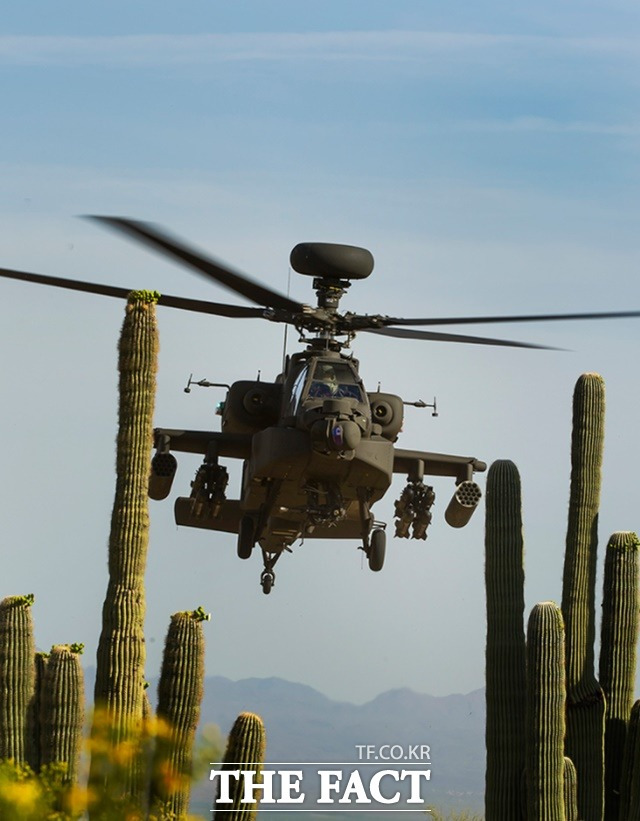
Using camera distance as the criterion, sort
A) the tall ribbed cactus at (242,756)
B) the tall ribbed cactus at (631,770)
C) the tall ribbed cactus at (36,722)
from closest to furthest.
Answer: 1. the tall ribbed cactus at (242,756)
2. the tall ribbed cactus at (36,722)
3. the tall ribbed cactus at (631,770)

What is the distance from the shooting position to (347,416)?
63.0 feet

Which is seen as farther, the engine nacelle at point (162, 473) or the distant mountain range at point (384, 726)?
the distant mountain range at point (384, 726)

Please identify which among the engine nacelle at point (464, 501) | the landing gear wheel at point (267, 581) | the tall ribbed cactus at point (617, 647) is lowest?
the tall ribbed cactus at point (617, 647)

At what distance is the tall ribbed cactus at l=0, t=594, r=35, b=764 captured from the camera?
13414 mm

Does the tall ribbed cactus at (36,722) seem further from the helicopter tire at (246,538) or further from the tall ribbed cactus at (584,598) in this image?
the helicopter tire at (246,538)

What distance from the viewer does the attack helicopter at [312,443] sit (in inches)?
763

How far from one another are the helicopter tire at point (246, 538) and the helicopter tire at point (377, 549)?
1.49 metres

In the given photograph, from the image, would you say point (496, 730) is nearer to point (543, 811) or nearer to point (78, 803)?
point (543, 811)

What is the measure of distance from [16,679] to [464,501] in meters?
9.66

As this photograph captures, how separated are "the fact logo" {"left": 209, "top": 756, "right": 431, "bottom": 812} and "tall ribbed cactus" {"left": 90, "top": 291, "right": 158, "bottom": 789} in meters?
0.89

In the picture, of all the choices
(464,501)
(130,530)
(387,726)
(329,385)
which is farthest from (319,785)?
(387,726)

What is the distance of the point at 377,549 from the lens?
21.4 metres

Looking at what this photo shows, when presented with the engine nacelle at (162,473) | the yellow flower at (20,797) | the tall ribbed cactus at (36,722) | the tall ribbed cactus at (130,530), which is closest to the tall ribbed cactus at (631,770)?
the tall ribbed cactus at (130,530)

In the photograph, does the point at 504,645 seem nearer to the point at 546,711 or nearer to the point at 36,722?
the point at 546,711
